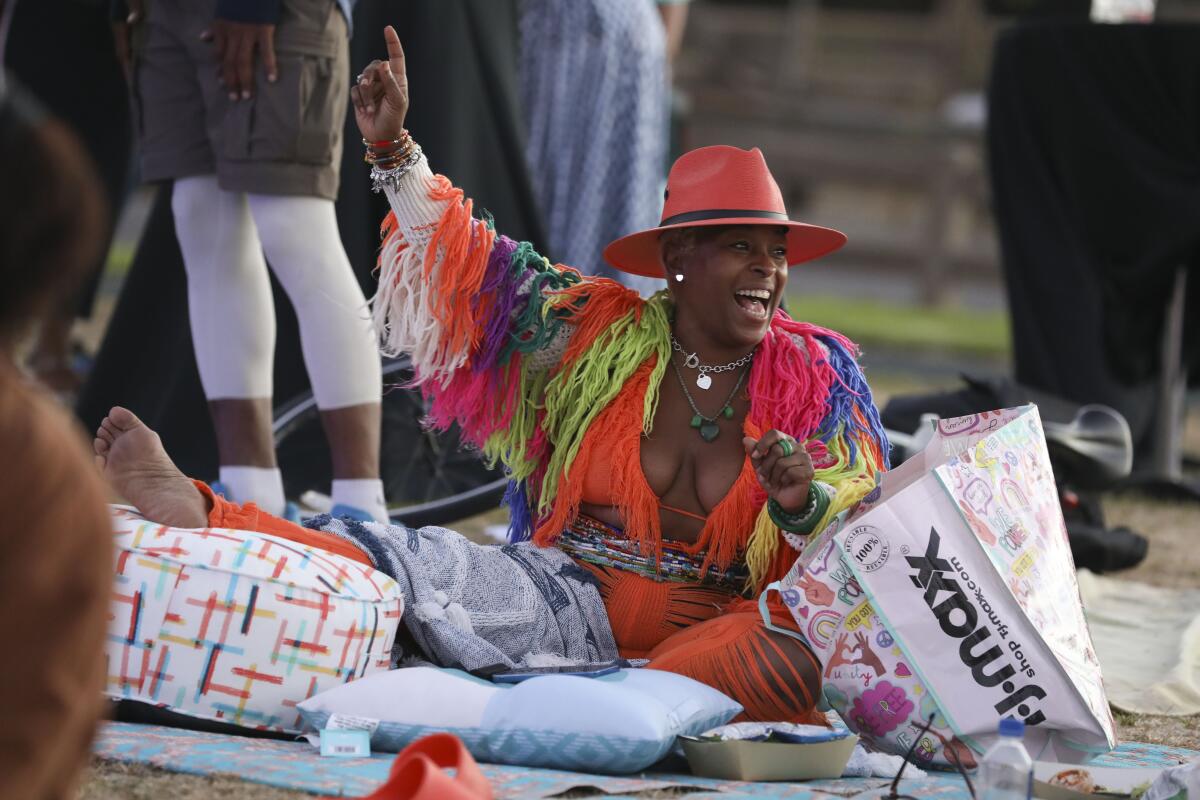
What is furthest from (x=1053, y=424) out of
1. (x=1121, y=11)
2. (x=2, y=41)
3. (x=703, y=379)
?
(x=2, y=41)

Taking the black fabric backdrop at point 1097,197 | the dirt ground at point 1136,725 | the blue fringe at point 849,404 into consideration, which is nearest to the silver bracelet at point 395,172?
the blue fringe at point 849,404

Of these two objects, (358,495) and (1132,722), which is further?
(358,495)

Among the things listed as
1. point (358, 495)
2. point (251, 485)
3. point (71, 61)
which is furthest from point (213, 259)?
point (71, 61)

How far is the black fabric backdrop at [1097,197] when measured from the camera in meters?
6.21

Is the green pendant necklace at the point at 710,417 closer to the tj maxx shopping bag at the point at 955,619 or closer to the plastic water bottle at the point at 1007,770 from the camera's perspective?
the tj maxx shopping bag at the point at 955,619

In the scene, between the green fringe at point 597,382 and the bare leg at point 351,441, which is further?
the bare leg at point 351,441

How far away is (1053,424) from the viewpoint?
4980 millimetres

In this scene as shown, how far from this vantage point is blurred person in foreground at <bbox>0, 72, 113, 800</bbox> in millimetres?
1479

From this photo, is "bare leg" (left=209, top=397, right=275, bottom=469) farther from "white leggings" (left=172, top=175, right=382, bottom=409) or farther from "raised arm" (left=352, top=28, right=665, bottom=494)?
"raised arm" (left=352, top=28, right=665, bottom=494)

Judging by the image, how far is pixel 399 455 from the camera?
4.62 metres

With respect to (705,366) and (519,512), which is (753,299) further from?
(519,512)

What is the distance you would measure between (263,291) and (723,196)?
1335 millimetres

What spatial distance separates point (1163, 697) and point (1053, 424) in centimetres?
158

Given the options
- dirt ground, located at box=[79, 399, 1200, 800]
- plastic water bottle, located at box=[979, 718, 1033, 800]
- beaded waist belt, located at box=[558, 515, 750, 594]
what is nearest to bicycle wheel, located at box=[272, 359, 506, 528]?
dirt ground, located at box=[79, 399, 1200, 800]
